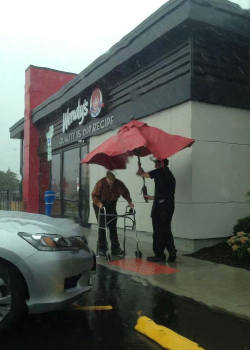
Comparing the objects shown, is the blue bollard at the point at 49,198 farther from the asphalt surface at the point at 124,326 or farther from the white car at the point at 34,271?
the white car at the point at 34,271

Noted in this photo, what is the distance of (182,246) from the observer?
26.4 feet

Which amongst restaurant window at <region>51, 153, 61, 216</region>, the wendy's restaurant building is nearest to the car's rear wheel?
the wendy's restaurant building

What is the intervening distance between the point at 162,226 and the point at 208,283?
1.66 metres

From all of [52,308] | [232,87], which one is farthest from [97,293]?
[232,87]

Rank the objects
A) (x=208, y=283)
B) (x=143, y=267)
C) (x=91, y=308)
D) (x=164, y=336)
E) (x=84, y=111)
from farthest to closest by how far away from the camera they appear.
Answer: (x=84, y=111) → (x=143, y=267) → (x=208, y=283) → (x=91, y=308) → (x=164, y=336)

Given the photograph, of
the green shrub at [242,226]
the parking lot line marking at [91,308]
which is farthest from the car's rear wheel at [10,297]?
the green shrub at [242,226]

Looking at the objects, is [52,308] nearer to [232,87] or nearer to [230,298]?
[230,298]

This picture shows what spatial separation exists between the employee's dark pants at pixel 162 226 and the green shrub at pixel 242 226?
169 centimetres

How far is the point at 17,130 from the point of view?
20.8m

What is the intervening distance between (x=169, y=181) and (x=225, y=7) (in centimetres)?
379

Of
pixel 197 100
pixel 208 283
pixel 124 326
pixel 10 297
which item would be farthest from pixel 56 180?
pixel 10 297

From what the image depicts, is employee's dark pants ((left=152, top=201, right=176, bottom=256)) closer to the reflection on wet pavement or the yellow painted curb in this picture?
the reflection on wet pavement

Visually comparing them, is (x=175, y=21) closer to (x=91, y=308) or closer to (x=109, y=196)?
(x=109, y=196)

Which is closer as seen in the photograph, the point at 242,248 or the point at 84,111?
the point at 242,248
